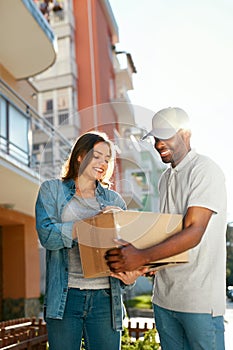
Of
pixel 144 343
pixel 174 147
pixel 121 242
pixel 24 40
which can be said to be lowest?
pixel 144 343

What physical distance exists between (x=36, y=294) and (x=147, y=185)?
1031 centimetres

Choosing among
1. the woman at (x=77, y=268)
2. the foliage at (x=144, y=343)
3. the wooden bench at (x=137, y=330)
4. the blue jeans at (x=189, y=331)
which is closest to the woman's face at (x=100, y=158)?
the woman at (x=77, y=268)

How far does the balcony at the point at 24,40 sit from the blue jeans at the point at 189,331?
27.0 feet

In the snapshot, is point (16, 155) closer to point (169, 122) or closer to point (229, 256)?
point (229, 256)

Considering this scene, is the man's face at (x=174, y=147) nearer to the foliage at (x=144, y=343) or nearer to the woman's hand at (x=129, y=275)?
the woman's hand at (x=129, y=275)

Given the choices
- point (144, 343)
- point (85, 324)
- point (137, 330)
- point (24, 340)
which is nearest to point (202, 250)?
point (85, 324)

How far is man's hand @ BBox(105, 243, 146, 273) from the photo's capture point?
2.15 meters

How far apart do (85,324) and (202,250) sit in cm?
74

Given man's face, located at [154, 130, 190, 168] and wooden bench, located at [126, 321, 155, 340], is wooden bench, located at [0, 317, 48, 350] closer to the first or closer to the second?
wooden bench, located at [126, 321, 155, 340]

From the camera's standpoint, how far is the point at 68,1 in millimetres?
19297

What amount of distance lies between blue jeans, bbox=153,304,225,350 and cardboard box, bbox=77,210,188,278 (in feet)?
0.90

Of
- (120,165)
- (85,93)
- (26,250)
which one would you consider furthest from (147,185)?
(85,93)

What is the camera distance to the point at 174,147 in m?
2.40

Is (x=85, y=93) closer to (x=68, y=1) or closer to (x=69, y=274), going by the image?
(x=68, y=1)
